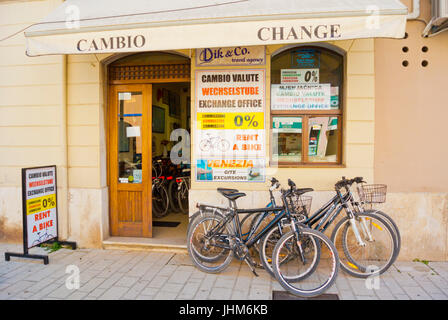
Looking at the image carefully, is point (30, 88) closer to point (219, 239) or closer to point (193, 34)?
point (193, 34)

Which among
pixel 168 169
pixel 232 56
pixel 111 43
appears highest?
pixel 232 56

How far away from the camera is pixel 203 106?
469 cm

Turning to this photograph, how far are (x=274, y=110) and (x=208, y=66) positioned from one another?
120cm

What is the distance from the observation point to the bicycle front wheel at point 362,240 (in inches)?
151

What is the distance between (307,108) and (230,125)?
1223 mm

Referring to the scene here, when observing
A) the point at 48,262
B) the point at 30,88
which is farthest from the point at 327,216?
the point at 30,88

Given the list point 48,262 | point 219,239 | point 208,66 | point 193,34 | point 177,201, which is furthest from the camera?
point 177,201

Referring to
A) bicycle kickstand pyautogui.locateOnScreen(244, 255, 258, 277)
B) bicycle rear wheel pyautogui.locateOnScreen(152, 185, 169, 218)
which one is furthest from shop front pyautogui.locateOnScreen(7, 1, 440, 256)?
bicycle rear wheel pyautogui.locateOnScreen(152, 185, 169, 218)

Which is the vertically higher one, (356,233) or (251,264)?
(356,233)

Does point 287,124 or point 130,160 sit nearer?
point 287,124

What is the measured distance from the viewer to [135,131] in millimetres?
5309

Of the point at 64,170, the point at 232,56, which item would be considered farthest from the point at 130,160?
the point at 232,56

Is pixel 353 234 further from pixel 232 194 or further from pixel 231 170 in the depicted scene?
pixel 231 170

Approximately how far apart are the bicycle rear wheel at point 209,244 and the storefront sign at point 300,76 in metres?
2.40
